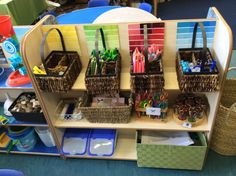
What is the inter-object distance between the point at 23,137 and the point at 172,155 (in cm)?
115

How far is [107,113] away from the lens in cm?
141

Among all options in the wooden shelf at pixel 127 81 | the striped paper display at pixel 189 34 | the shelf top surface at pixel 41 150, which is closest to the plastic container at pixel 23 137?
the shelf top surface at pixel 41 150

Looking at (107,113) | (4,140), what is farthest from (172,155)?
(4,140)

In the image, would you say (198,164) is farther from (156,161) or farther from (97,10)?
(97,10)

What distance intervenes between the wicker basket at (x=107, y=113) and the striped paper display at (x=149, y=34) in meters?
0.36

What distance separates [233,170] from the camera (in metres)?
1.57

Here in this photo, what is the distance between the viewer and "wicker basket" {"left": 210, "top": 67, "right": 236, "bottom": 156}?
1.41m

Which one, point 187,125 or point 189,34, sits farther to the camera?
point 187,125

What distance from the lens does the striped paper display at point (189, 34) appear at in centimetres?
122

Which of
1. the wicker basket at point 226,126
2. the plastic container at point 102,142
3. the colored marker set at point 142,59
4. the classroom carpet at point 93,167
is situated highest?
the colored marker set at point 142,59

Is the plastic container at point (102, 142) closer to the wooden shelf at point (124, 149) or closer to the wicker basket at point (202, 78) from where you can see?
the wooden shelf at point (124, 149)

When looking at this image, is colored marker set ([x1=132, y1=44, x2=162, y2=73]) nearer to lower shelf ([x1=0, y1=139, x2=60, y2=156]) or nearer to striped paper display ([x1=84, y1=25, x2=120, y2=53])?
striped paper display ([x1=84, y1=25, x2=120, y2=53])

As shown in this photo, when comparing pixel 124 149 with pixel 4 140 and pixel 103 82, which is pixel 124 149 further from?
pixel 4 140

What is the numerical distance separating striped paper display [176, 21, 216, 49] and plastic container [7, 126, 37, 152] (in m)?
1.32
